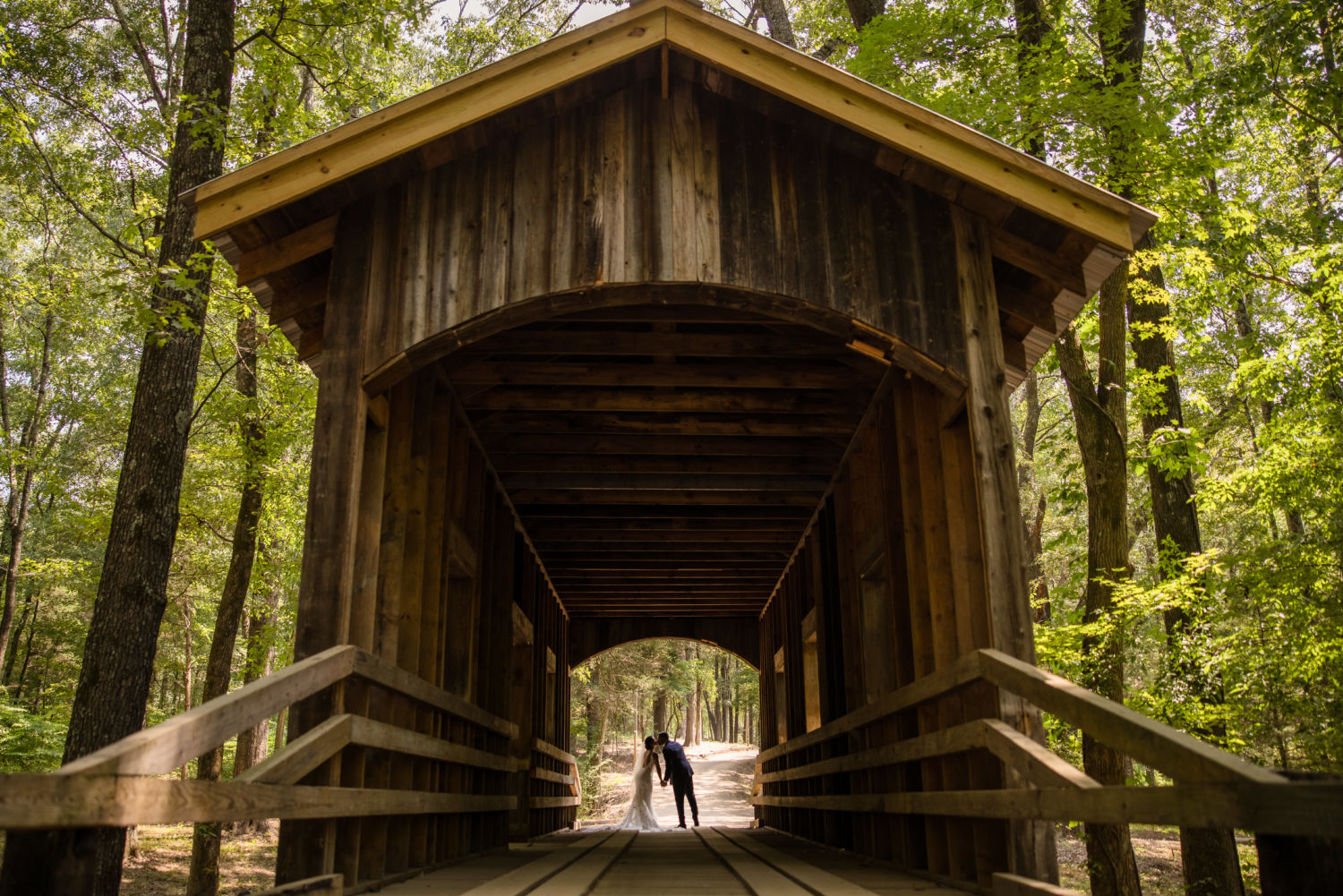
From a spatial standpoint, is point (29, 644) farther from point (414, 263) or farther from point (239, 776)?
point (239, 776)

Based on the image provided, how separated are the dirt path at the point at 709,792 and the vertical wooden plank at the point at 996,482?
732 inches

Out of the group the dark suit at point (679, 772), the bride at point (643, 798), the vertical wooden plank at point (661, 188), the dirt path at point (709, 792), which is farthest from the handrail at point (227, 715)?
the dirt path at point (709, 792)

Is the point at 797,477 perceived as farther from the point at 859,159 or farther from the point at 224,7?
the point at 224,7

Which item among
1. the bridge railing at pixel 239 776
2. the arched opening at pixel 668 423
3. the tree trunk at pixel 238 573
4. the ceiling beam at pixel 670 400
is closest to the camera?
the bridge railing at pixel 239 776

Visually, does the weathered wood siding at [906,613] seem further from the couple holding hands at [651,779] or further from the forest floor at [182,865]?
the forest floor at [182,865]

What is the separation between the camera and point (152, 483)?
24.3ft

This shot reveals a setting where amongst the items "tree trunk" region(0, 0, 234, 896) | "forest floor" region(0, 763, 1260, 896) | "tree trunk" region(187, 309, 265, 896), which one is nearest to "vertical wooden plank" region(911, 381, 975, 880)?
"tree trunk" region(0, 0, 234, 896)

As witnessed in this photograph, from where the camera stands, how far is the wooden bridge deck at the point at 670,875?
4629 millimetres

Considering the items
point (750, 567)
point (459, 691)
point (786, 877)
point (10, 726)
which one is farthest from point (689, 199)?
point (10, 726)

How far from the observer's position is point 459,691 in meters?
7.50

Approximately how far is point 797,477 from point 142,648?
6.12 m

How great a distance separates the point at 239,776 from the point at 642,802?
13.6 meters

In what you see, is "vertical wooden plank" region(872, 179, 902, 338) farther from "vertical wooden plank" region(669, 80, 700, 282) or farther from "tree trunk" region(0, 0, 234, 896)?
"tree trunk" region(0, 0, 234, 896)

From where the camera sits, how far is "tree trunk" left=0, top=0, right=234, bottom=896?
686 centimetres
